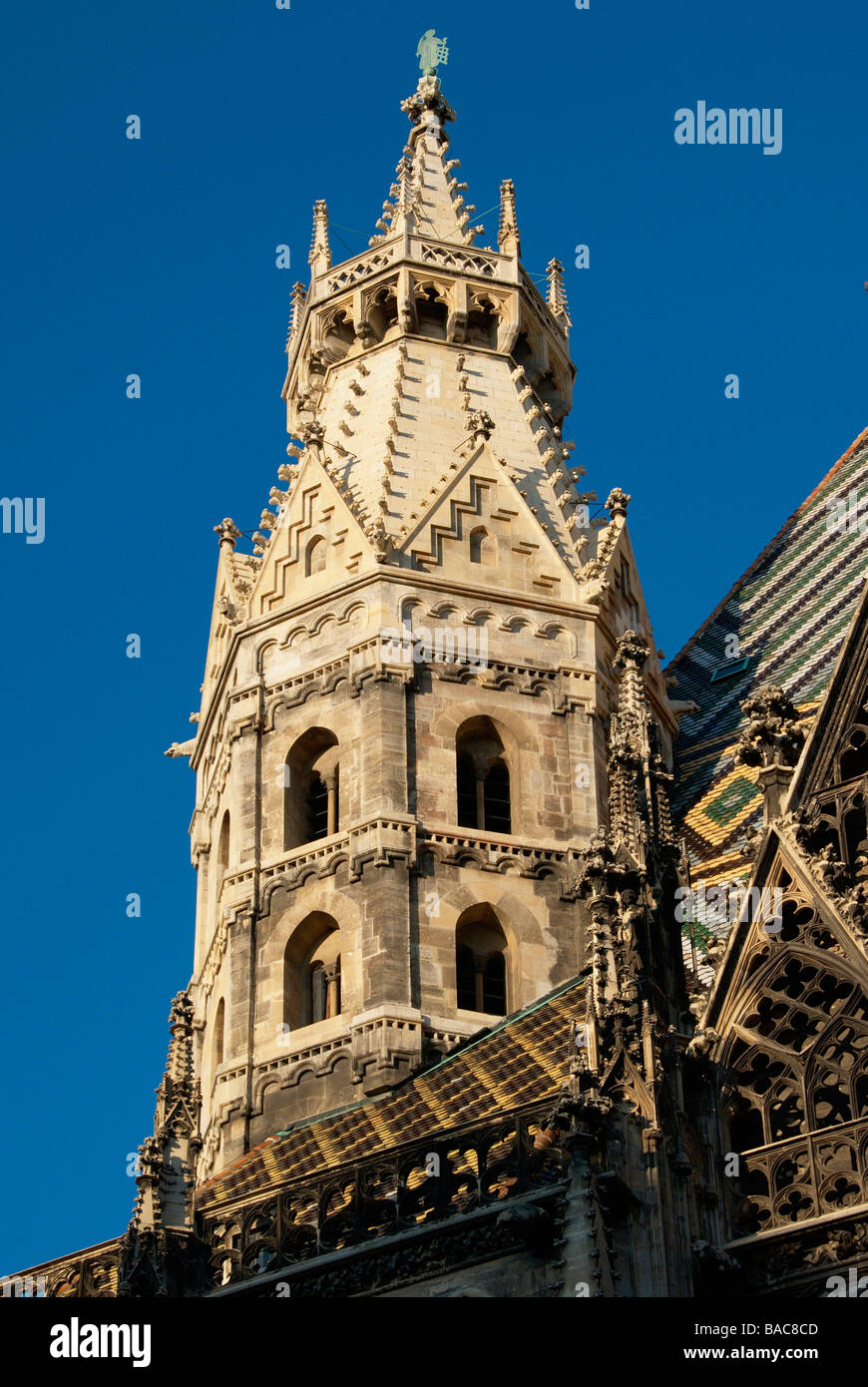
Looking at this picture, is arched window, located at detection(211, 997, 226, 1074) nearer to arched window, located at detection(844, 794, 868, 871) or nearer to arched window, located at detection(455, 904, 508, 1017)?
arched window, located at detection(455, 904, 508, 1017)

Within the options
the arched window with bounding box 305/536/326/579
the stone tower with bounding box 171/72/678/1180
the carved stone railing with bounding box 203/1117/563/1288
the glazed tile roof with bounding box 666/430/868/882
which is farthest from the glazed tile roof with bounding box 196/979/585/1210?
the arched window with bounding box 305/536/326/579

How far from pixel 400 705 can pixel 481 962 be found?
2.55 meters

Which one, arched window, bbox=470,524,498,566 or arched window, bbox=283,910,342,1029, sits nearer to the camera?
arched window, bbox=283,910,342,1029

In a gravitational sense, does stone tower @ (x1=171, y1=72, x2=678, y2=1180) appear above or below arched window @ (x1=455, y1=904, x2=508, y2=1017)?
above

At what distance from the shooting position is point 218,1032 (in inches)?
1041

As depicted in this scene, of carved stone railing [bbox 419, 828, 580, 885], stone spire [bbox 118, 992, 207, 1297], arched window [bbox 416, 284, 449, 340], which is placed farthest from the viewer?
arched window [bbox 416, 284, 449, 340]

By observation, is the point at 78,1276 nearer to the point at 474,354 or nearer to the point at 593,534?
the point at 593,534

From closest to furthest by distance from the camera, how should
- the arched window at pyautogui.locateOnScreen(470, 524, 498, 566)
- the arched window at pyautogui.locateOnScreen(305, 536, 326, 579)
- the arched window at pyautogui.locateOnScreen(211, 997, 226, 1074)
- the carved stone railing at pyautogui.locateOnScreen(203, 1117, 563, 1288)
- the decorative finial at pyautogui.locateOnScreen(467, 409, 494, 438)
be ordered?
the carved stone railing at pyautogui.locateOnScreen(203, 1117, 563, 1288), the arched window at pyautogui.locateOnScreen(211, 997, 226, 1074), the arched window at pyautogui.locateOnScreen(470, 524, 498, 566), the arched window at pyautogui.locateOnScreen(305, 536, 326, 579), the decorative finial at pyautogui.locateOnScreen(467, 409, 494, 438)

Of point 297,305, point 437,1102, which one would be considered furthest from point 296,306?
point 437,1102

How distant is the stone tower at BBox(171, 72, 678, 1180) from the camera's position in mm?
25219

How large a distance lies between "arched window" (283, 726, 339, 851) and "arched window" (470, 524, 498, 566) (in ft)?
7.85

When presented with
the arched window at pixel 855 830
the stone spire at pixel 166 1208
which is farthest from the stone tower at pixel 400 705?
the stone spire at pixel 166 1208

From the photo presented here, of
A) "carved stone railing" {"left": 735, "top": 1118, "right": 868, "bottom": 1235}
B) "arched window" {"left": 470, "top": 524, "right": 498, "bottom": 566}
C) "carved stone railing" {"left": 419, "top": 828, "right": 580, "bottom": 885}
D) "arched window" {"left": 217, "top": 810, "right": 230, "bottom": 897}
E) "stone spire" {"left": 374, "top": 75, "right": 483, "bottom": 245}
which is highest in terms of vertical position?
"stone spire" {"left": 374, "top": 75, "right": 483, "bottom": 245}
